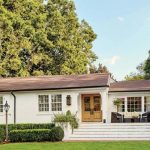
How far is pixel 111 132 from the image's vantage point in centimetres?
2598

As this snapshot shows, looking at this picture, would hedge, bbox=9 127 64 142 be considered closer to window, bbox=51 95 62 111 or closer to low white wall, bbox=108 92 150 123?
window, bbox=51 95 62 111

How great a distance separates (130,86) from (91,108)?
362 cm

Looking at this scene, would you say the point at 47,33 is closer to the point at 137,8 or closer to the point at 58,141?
the point at 137,8

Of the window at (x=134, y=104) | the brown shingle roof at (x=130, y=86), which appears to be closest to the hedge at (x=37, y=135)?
the brown shingle roof at (x=130, y=86)

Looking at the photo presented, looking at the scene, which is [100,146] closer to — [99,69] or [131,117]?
[131,117]

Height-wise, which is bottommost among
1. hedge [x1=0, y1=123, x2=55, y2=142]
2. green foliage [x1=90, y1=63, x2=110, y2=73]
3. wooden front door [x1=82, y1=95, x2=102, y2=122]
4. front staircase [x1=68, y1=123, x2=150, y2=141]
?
front staircase [x1=68, y1=123, x2=150, y2=141]

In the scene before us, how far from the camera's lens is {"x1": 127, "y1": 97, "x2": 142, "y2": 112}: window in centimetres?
3144

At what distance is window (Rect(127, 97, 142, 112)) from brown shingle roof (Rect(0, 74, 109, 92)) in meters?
2.64

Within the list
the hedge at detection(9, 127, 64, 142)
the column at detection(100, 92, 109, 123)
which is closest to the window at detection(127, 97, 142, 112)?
the column at detection(100, 92, 109, 123)

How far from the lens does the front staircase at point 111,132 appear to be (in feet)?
81.8

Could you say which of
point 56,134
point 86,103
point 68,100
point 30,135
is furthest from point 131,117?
point 30,135

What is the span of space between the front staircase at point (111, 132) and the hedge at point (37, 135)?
3.37 ft

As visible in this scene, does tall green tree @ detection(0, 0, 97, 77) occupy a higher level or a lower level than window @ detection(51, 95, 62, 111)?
higher

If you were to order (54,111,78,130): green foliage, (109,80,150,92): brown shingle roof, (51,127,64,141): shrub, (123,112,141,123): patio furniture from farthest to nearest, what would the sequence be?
(109,80,150,92): brown shingle roof → (123,112,141,123): patio furniture → (54,111,78,130): green foliage → (51,127,64,141): shrub
